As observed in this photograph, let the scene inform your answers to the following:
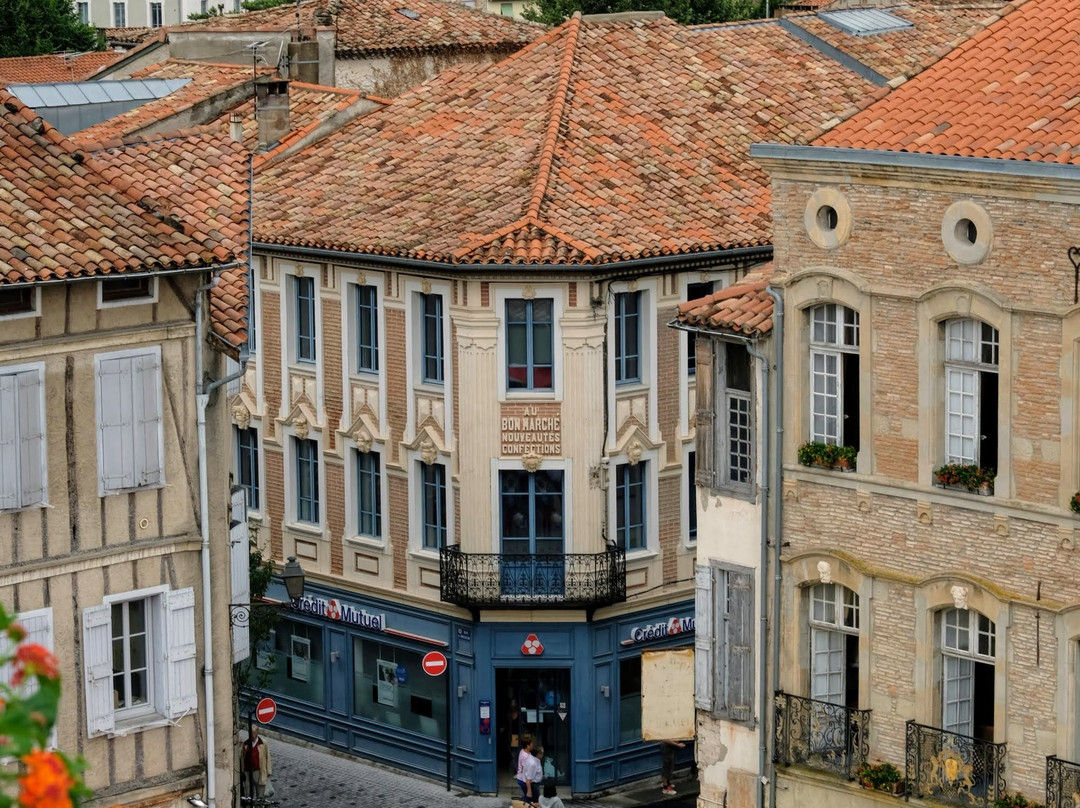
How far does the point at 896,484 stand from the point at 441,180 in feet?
50.9

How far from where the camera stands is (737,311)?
36.4 m

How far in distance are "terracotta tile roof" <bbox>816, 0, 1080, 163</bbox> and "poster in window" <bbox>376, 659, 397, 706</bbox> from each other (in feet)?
54.9

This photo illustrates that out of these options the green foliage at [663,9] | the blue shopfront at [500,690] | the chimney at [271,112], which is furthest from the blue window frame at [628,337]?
the green foliage at [663,9]

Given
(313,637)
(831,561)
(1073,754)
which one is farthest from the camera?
(313,637)

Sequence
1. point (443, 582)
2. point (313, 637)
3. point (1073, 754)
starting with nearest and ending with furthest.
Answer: point (1073, 754) → point (443, 582) → point (313, 637)

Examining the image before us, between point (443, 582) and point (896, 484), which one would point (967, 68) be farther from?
point (443, 582)

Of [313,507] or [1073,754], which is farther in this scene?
[313,507]

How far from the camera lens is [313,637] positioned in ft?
163

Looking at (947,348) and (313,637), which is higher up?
(947,348)

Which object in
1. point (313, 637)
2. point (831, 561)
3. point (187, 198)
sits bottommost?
point (313, 637)

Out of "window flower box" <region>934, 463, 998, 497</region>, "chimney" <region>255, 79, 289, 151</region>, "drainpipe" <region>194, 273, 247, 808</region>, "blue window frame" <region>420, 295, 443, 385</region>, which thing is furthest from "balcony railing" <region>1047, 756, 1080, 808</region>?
"chimney" <region>255, 79, 289, 151</region>

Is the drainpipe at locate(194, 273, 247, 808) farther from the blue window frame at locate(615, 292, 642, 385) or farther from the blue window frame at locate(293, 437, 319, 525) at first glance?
the blue window frame at locate(293, 437, 319, 525)

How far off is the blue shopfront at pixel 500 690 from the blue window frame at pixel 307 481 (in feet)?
5.96

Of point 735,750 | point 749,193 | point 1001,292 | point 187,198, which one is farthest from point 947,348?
point 749,193
